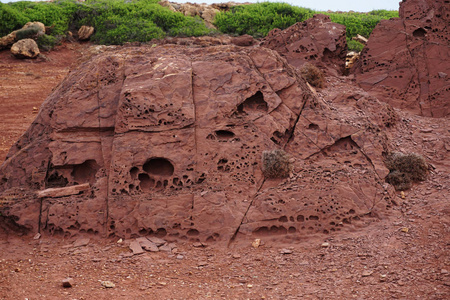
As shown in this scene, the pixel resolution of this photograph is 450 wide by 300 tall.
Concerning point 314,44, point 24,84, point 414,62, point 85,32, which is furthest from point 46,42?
point 414,62

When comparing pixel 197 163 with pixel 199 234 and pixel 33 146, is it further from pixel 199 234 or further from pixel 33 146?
pixel 33 146

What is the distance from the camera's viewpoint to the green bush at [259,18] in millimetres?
26375

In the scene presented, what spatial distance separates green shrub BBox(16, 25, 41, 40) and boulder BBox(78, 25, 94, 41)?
2348 mm

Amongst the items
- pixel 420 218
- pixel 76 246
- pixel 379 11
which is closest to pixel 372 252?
pixel 420 218

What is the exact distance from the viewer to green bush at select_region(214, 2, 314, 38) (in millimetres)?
26375

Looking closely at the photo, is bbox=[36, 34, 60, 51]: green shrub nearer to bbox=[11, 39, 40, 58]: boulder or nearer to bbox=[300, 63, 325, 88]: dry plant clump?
bbox=[11, 39, 40, 58]: boulder

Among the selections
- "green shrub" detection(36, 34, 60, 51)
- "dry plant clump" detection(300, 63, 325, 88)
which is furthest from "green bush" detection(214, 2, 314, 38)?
"dry plant clump" detection(300, 63, 325, 88)

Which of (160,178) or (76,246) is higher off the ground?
(160,178)

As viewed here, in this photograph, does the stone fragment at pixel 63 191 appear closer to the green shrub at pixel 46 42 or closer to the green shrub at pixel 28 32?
the green shrub at pixel 46 42

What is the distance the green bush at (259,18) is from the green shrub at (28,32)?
30.9ft

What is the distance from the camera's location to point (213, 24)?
27391 mm

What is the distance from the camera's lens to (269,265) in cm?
749

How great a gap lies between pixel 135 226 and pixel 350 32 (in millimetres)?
20982

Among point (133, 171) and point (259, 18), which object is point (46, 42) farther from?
point (133, 171)
